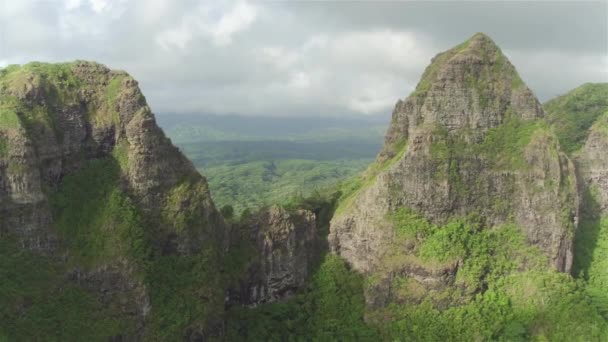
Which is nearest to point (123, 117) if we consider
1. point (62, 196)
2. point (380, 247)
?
point (62, 196)

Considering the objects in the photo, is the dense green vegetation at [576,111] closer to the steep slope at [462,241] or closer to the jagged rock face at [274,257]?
the steep slope at [462,241]

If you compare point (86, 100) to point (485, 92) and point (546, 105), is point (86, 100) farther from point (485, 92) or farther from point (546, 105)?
point (546, 105)

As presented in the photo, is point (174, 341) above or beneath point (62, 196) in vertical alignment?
beneath

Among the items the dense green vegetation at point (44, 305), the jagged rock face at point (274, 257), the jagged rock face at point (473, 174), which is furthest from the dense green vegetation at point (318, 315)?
the dense green vegetation at point (44, 305)

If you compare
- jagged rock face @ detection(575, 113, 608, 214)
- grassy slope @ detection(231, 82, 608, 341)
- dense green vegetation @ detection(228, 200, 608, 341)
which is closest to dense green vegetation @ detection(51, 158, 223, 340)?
dense green vegetation @ detection(228, 200, 608, 341)

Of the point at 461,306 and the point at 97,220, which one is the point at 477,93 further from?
the point at 97,220

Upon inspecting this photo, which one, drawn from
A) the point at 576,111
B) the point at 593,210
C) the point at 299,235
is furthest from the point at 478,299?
the point at 576,111

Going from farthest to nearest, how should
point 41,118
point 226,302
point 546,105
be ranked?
point 546,105, point 226,302, point 41,118
